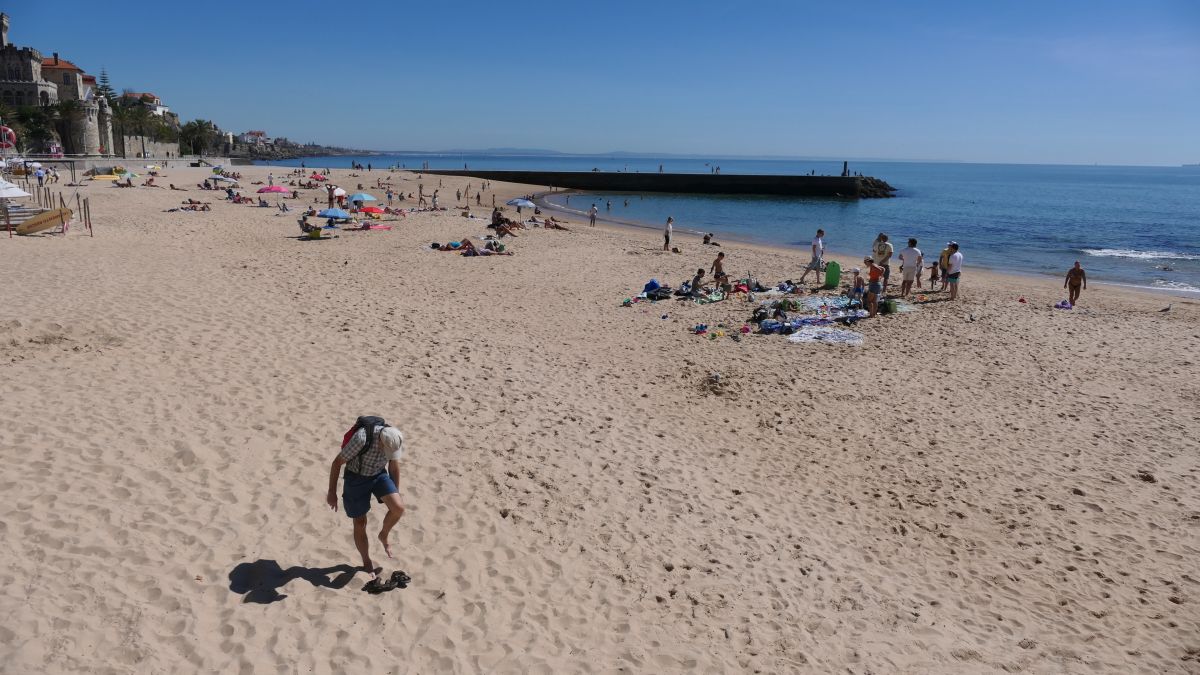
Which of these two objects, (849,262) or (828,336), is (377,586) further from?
(849,262)

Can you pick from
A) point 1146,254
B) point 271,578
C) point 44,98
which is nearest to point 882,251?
point 271,578

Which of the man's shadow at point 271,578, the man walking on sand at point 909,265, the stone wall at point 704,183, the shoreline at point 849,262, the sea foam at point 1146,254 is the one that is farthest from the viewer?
the stone wall at point 704,183

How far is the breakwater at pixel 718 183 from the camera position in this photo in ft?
246

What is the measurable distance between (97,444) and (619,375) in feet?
20.6

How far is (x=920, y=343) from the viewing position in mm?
12383

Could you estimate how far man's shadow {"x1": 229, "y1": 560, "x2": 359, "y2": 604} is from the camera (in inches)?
185

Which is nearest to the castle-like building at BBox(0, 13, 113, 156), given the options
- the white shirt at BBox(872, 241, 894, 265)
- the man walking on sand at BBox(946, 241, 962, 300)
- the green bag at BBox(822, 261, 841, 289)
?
the green bag at BBox(822, 261, 841, 289)

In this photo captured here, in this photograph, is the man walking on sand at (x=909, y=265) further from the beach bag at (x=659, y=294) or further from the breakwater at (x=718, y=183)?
the breakwater at (x=718, y=183)

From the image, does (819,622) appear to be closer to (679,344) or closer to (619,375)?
(619,375)

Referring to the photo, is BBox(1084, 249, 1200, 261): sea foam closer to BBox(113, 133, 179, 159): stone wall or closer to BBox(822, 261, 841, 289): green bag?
BBox(822, 261, 841, 289): green bag

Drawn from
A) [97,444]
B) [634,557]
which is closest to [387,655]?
[634,557]

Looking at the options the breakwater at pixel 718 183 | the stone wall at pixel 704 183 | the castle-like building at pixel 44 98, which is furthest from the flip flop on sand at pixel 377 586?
the stone wall at pixel 704 183

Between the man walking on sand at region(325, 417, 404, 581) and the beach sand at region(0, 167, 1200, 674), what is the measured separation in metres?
0.53

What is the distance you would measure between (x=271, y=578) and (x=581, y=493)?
2.75 meters
